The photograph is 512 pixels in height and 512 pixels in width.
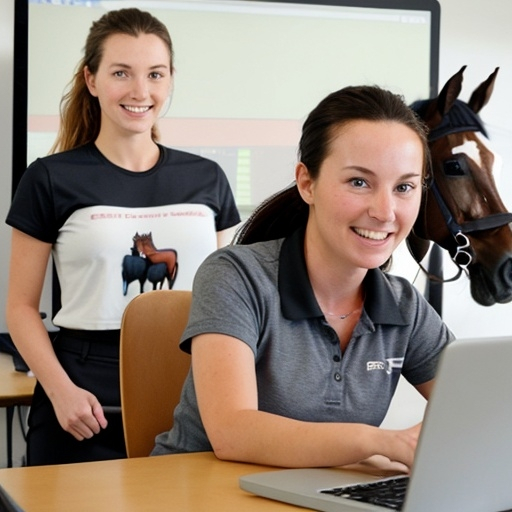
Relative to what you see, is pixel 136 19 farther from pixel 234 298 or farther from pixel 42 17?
pixel 234 298

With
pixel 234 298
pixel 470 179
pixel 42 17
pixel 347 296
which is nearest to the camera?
pixel 234 298

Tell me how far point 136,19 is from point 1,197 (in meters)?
0.81

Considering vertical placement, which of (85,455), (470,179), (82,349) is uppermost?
(470,179)

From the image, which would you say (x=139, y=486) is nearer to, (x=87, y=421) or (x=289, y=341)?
(x=289, y=341)

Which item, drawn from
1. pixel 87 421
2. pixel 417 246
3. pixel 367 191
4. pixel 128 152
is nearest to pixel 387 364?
pixel 367 191

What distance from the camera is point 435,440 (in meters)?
1.02

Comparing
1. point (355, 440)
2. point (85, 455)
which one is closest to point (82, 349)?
point (85, 455)

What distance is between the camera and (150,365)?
175 centimetres

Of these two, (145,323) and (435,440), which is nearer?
(435,440)

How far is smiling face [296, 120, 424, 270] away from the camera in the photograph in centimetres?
153

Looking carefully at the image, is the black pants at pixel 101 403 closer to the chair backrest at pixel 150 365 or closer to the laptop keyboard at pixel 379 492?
the chair backrest at pixel 150 365

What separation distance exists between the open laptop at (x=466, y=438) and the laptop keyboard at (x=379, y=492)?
Result: 0.02m

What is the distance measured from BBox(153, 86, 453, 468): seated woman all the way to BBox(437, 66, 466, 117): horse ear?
4.28 feet

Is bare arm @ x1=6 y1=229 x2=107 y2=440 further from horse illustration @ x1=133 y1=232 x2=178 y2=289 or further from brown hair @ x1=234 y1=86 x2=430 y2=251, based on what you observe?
brown hair @ x1=234 y1=86 x2=430 y2=251
